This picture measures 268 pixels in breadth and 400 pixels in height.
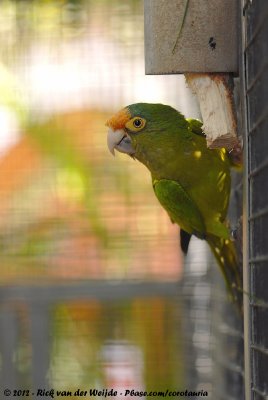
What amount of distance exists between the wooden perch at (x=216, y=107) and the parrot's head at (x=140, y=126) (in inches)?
8.5

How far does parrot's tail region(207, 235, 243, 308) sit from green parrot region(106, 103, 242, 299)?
0.05 meters

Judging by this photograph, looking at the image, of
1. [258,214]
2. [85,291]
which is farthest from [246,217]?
[85,291]

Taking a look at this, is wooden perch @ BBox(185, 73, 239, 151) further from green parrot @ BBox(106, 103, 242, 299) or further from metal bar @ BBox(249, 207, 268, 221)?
green parrot @ BBox(106, 103, 242, 299)

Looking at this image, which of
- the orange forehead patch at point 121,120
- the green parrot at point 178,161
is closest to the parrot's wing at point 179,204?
the green parrot at point 178,161

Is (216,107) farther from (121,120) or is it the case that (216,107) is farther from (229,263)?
(229,263)

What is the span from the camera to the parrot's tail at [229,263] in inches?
57.5

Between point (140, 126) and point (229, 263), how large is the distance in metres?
0.29

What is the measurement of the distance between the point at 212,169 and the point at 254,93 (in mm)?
228

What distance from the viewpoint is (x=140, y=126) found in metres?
1.38

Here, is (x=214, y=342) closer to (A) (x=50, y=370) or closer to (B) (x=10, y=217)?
(A) (x=50, y=370)

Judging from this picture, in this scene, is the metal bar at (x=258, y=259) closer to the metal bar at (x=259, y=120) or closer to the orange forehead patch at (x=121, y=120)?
the metal bar at (x=259, y=120)

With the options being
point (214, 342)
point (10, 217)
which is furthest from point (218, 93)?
point (10, 217)

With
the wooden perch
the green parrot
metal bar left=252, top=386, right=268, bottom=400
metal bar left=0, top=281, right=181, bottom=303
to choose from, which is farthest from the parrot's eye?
metal bar left=0, top=281, right=181, bottom=303

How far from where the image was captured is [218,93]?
1.14m
